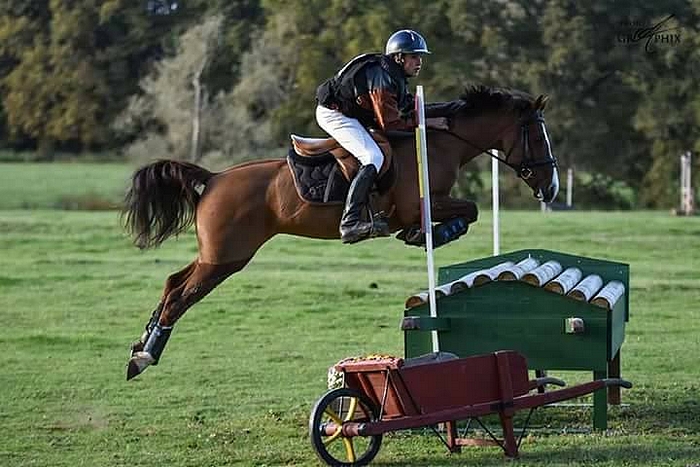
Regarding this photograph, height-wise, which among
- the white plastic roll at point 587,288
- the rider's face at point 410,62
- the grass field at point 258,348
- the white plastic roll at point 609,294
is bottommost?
the grass field at point 258,348

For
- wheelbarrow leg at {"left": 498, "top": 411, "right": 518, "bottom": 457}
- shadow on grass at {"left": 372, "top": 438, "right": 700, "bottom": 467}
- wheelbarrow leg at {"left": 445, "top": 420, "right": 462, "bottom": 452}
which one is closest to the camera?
shadow on grass at {"left": 372, "top": 438, "right": 700, "bottom": 467}

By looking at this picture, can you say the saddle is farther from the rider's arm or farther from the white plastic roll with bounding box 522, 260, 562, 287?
the white plastic roll with bounding box 522, 260, 562, 287

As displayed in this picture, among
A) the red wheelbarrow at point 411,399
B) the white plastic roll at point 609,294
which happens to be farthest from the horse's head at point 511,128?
the red wheelbarrow at point 411,399

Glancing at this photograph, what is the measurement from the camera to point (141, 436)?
8.58 metres

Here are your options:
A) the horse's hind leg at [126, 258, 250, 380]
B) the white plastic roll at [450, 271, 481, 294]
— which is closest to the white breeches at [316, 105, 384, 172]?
the white plastic roll at [450, 271, 481, 294]

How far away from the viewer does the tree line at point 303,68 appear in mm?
33281

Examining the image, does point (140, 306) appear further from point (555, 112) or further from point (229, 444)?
point (555, 112)

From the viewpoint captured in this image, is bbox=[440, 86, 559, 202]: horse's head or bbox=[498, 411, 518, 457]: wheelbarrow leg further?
bbox=[440, 86, 559, 202]: horse's head

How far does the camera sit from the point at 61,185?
3859cm

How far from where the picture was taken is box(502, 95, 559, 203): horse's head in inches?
344

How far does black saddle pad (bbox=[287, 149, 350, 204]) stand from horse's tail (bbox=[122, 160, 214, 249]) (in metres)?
0.78

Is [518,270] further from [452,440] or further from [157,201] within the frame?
[157,201]

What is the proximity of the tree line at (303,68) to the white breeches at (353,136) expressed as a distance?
2143cm

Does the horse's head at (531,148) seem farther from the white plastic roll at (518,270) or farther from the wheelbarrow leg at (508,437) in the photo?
the wheelbarrow leg at (508,437)
